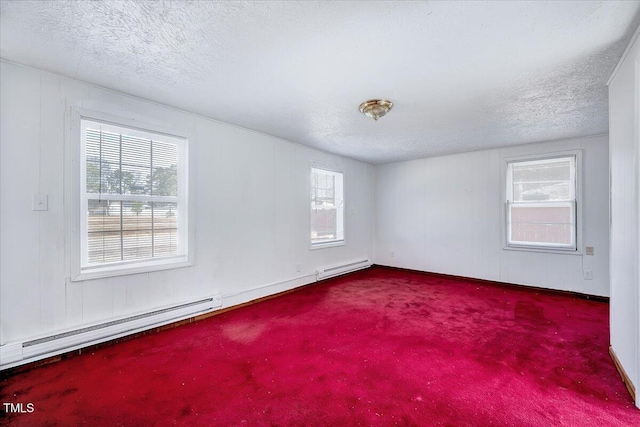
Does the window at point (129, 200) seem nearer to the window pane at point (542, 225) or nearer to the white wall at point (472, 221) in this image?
the white wall at point (472, 221)

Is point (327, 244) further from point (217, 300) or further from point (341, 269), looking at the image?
point (217, 300)

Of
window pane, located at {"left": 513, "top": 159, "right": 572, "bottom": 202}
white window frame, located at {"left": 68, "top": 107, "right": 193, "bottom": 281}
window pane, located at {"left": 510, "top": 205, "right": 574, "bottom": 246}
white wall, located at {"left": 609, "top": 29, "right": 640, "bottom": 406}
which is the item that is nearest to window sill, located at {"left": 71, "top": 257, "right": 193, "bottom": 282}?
white window frame, located at {"left": 68, "top": 107, "right": 193, "bottom": 281}

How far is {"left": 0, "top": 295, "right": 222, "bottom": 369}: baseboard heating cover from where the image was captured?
214 cm

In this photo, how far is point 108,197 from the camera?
2.70 m

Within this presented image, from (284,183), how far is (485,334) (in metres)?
3.21

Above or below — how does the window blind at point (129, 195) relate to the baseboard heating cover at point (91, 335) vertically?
above

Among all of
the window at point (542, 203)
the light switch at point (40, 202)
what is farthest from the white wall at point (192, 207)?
the window at point (542, 203)

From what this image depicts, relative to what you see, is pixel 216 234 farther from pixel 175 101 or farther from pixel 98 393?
pixel 98 393

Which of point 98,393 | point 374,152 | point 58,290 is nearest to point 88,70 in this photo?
point 58,290

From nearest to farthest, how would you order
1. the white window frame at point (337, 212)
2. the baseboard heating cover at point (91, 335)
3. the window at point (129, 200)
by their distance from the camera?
the baseboard heating cover at point (91, 335), the window at point (129, 200), the white window frame at point (337, 212)

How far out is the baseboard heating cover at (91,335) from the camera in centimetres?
214

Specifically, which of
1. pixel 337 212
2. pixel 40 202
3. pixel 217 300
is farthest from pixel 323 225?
pixel 40 202

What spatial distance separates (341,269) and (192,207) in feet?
10.3

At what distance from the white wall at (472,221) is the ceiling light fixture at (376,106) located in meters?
3.05
